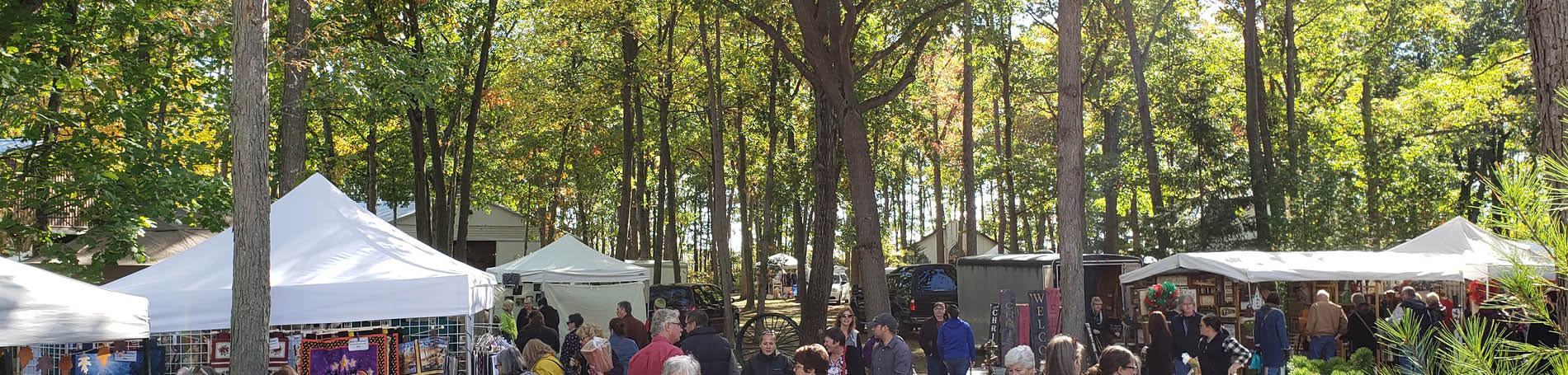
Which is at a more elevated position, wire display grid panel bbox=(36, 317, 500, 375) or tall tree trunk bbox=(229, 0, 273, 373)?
tall tree trunk bbox=(229, 0, 273, 373)

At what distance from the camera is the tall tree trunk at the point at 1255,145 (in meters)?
23.8

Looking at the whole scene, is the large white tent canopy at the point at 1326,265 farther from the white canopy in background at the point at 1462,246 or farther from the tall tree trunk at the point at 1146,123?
the tall tree trunk at the point at 1146,123

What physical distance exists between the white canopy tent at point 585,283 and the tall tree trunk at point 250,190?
434 inches

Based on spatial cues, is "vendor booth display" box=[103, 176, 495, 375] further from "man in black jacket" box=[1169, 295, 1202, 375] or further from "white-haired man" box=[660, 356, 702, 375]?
"man in black jacket" box=[1169, 295, 1202, 375]

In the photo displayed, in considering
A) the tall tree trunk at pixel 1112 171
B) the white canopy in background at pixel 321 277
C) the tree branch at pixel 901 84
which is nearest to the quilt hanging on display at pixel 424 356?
the white canopy in background at pixel 321 277

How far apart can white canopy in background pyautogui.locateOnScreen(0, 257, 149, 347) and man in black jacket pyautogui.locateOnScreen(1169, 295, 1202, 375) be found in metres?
8.77

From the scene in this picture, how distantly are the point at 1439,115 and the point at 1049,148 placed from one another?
385 inches

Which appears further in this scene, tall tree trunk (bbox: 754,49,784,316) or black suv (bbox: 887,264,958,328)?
tall tree trunk (bbox: 754,49,784,316)

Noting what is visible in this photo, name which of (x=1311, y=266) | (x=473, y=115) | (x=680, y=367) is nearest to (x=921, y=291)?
(x=1311, y=266)

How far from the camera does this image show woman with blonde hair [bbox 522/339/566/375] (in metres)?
8.14

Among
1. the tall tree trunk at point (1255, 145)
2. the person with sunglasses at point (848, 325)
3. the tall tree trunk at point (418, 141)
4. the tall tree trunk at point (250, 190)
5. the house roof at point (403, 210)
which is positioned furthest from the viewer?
the house roof at point (403, 210)

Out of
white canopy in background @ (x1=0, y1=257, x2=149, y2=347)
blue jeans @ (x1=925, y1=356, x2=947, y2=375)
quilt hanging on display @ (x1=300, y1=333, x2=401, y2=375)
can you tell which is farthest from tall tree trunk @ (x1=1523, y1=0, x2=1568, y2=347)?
quilt hanging on display @ (x1=300, y1=333, x2=401, y2=375)

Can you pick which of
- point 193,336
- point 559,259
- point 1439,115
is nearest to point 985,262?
point 559,259

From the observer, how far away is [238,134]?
720cm
